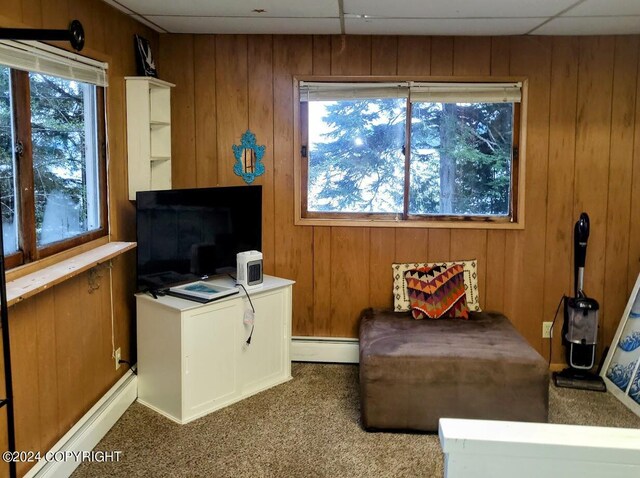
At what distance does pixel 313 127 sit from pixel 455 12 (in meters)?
1.24

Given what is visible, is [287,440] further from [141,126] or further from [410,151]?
[410,151]

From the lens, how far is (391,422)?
317cm

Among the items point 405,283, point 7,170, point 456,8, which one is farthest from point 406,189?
point 7,170

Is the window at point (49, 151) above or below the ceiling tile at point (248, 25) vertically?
below

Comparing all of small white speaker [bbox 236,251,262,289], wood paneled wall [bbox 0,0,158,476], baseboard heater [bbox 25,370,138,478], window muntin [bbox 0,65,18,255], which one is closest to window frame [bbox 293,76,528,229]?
small white speaker [bbox 236,251,262,289]

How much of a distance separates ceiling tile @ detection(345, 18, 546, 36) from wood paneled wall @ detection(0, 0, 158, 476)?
4.36 feet

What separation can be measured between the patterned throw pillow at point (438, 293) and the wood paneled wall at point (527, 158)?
0.18m

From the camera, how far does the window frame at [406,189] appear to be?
3912 millimetres

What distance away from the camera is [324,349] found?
4160mm

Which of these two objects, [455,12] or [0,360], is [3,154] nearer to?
[0,360]

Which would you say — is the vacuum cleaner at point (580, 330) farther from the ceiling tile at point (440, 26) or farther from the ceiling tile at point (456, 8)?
the ceiling tile at point (456, 8)

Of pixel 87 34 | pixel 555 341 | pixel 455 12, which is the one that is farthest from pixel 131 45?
pixel 555 341

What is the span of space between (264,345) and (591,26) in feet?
8.92

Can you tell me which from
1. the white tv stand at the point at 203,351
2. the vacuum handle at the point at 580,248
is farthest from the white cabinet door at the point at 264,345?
the vacuum handle at the point at 580,248
